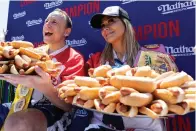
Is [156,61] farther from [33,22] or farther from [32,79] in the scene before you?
[33,22]

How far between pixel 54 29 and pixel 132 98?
1173 millimetres

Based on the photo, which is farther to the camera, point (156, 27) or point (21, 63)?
point (156, 27)

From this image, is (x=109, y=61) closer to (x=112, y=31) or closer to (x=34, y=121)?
(x=112, y=31)

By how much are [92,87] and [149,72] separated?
0.28 meters

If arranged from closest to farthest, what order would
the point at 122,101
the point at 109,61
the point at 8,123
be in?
the point at 122,101 → the point at 8,123 → the point at 109,61

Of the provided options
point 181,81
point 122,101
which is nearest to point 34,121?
point 122,101

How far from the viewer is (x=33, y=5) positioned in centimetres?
339

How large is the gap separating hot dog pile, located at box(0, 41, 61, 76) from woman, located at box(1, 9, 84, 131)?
0.03m

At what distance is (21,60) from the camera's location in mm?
1388

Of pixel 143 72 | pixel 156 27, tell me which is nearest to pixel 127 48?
pixel 156 27

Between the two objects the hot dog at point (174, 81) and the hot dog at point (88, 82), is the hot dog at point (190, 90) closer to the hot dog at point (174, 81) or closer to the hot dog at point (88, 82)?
the hot dog at point (174, 81)

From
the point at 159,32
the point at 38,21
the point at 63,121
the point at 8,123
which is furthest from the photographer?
the point at 38,21

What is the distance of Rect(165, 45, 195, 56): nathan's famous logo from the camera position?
214 cm

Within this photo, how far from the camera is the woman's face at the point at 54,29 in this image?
2.04m
